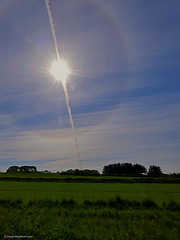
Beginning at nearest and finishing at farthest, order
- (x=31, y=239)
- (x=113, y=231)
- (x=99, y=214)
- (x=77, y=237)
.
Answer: (x=31, y=239)
(x=77, y=237)
(x=113, y=231)
(x=99, y=214)

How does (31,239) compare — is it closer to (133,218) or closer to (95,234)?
(95,234)

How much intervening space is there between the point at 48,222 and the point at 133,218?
365 centimetres

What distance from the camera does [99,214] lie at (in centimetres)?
1048

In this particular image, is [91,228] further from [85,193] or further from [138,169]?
[138,169]

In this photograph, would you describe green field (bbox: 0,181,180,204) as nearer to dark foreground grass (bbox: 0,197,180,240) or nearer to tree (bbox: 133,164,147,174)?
dark foreground grass (bbox: 0,197,180,240)

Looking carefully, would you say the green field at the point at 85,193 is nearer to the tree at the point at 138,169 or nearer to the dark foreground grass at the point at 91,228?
the dark foreground grass at the point at 91,228

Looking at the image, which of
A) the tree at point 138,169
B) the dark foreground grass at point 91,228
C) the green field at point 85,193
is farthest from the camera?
the tree at point 138,169

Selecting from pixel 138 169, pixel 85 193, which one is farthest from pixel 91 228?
pixel 138 169

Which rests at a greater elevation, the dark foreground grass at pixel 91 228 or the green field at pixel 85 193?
the green field at pixel 85 193

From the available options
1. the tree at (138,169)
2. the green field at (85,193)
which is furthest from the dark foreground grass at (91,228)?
the tree at (138,169)

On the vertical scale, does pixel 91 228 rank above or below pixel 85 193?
below

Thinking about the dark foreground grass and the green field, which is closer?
the dark foreground grass

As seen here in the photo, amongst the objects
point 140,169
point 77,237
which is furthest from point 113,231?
point 140,169

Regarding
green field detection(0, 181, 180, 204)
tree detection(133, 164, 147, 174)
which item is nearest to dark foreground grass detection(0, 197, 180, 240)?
green field detection(0, 181, 180, 204)
